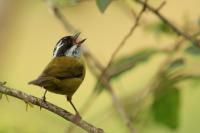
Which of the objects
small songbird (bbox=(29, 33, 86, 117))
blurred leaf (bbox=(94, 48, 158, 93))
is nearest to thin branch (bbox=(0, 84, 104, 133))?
small songbird (bbox=(29, 33, 86, 117))

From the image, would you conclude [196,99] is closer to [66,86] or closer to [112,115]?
[112,115]

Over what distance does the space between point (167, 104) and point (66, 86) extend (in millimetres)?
767

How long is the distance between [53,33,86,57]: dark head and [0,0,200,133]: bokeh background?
0.27 m

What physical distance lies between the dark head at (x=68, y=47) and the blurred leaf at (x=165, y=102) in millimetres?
570

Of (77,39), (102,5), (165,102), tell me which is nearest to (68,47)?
(77,39)

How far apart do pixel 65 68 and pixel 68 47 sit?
539 millimetres

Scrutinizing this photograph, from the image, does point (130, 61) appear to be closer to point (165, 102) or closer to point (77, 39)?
point (165, 102)

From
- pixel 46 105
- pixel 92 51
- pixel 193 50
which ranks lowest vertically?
pixel 46 105

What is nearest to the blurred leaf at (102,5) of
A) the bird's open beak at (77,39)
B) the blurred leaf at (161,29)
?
the bird's open beak at (77,39)

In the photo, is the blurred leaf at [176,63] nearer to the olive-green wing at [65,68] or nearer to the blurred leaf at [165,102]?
the blurred leaf at [165,102]

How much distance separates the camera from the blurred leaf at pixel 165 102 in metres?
4.51

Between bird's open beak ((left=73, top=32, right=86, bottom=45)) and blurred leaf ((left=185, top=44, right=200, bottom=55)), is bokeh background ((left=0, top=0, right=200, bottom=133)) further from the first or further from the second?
bird's open beak ((left=73, top=32, right=86, bottom=45))

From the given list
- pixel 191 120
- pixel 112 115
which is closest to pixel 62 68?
pixel 112 115

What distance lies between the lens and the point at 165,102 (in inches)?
182
